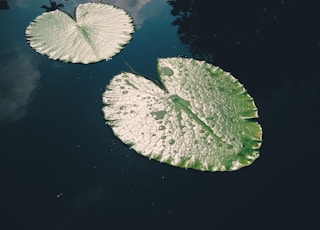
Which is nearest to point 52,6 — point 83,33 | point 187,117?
point 83,33

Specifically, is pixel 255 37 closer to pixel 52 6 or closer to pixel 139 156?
pixel 139 156

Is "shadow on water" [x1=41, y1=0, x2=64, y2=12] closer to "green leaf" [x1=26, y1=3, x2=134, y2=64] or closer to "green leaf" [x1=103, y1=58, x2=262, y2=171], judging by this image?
"green leaf" [x1=26, y1=3, x2=134, y2=64]

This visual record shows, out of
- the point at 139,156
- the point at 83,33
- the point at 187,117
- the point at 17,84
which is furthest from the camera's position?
the point at 83,33

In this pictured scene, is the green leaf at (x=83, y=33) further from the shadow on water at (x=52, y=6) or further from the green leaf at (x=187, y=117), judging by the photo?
the green leaf at (x=187, y=117)

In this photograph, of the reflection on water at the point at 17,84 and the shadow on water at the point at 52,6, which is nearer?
the reflection on water at the point at 17,84

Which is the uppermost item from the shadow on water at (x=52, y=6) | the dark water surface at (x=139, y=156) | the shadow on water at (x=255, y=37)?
the shadow on water at (x=52, y=6)

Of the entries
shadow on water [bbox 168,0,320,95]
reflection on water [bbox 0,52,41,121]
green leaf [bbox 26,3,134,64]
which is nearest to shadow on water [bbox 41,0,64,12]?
green leaf [bbox 26,3,134,64]

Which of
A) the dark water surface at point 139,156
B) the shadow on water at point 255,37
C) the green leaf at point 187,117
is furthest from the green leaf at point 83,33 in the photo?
the shadow on water at point 255,37
